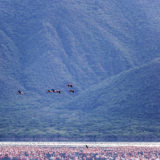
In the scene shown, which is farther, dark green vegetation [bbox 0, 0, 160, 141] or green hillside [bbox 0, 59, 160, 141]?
dark green vegetation [bbox 0, 0, 160, 141]

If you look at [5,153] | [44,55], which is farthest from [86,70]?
[5,153]

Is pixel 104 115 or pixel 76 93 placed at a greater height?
pixel 76 93

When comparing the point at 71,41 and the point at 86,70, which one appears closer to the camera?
the point at 86,70

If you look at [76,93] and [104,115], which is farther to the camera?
[76,93]

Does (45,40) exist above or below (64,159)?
above

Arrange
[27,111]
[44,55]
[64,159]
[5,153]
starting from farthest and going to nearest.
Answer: [44,55] → [27,111] → [5,153] → [64,159]

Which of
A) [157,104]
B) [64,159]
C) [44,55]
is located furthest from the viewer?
[44,55]

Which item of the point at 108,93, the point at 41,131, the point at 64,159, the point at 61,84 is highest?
the point at 61,84

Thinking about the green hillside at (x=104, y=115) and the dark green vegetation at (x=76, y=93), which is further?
the dark green vegetation at (x=76, y=93)

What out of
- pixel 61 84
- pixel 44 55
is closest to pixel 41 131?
pixel 61 84

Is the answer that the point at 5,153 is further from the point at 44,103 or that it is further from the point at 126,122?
the point at 44,103
